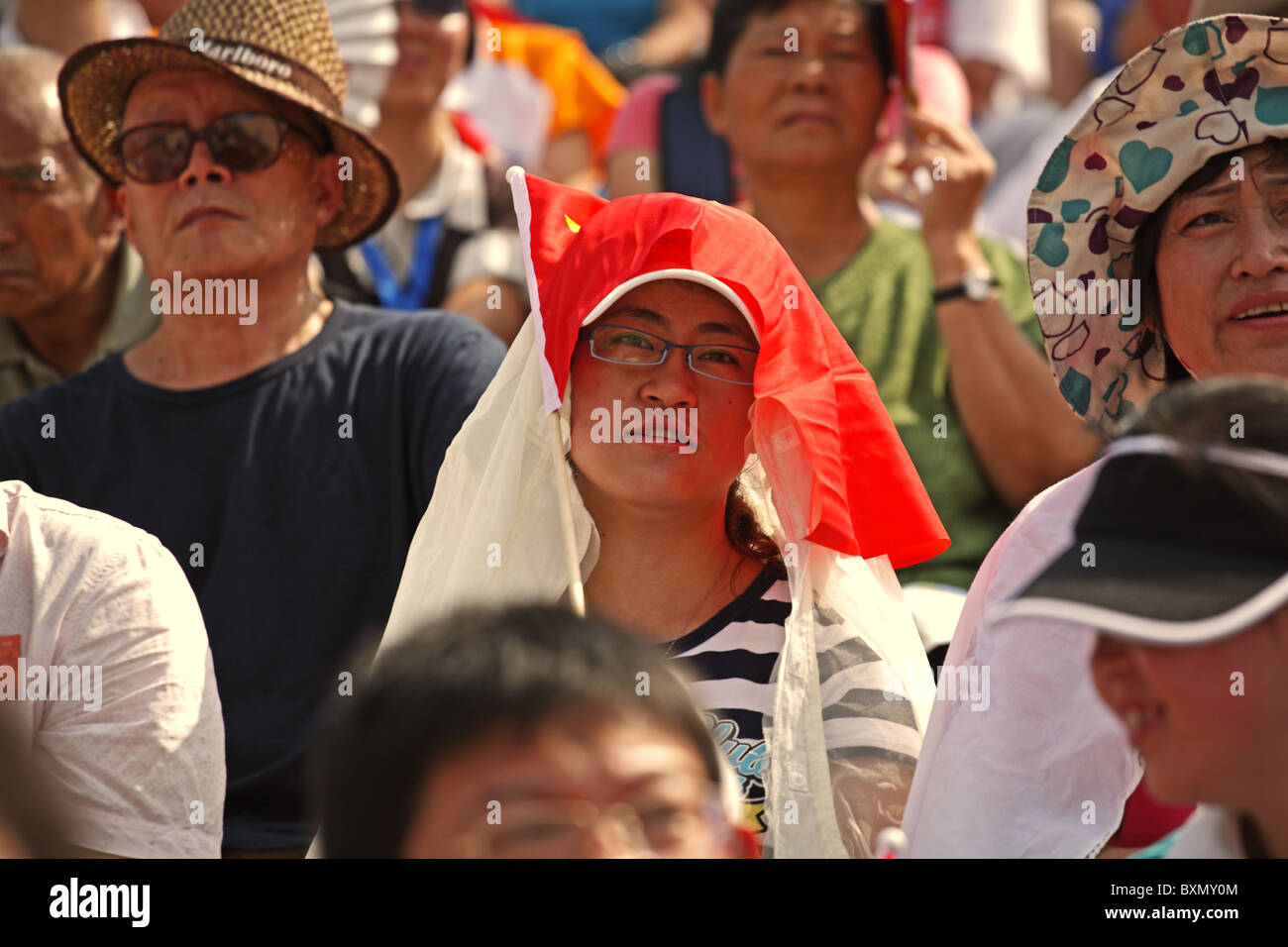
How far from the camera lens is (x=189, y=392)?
390 cm

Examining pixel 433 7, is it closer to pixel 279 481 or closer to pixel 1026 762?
pixel 279 481

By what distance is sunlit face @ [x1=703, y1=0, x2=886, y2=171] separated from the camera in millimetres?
4477

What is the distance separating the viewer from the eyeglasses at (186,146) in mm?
3908

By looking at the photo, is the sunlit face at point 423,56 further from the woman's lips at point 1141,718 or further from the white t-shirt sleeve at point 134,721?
the woman's lips at point 1141,718

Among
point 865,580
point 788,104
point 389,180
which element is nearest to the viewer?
point 865,580

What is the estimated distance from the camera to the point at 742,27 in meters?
4.63

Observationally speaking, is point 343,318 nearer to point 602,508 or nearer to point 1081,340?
point 602,508

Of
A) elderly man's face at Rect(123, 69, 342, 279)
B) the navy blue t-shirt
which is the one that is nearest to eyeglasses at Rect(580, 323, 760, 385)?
the navy blue t-shirt

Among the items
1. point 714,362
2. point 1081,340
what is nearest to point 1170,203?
point 1081,340

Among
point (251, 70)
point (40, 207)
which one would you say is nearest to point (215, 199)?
point (251, 70)

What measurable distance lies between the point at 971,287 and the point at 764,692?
5.36 feet

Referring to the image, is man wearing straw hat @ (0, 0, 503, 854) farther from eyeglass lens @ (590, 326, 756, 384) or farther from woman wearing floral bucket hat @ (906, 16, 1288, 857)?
woman wearing floral bucket hat @ (906, 16, 1288, 857)

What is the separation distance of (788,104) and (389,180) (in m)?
1.08

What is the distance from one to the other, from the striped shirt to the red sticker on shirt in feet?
3.44
